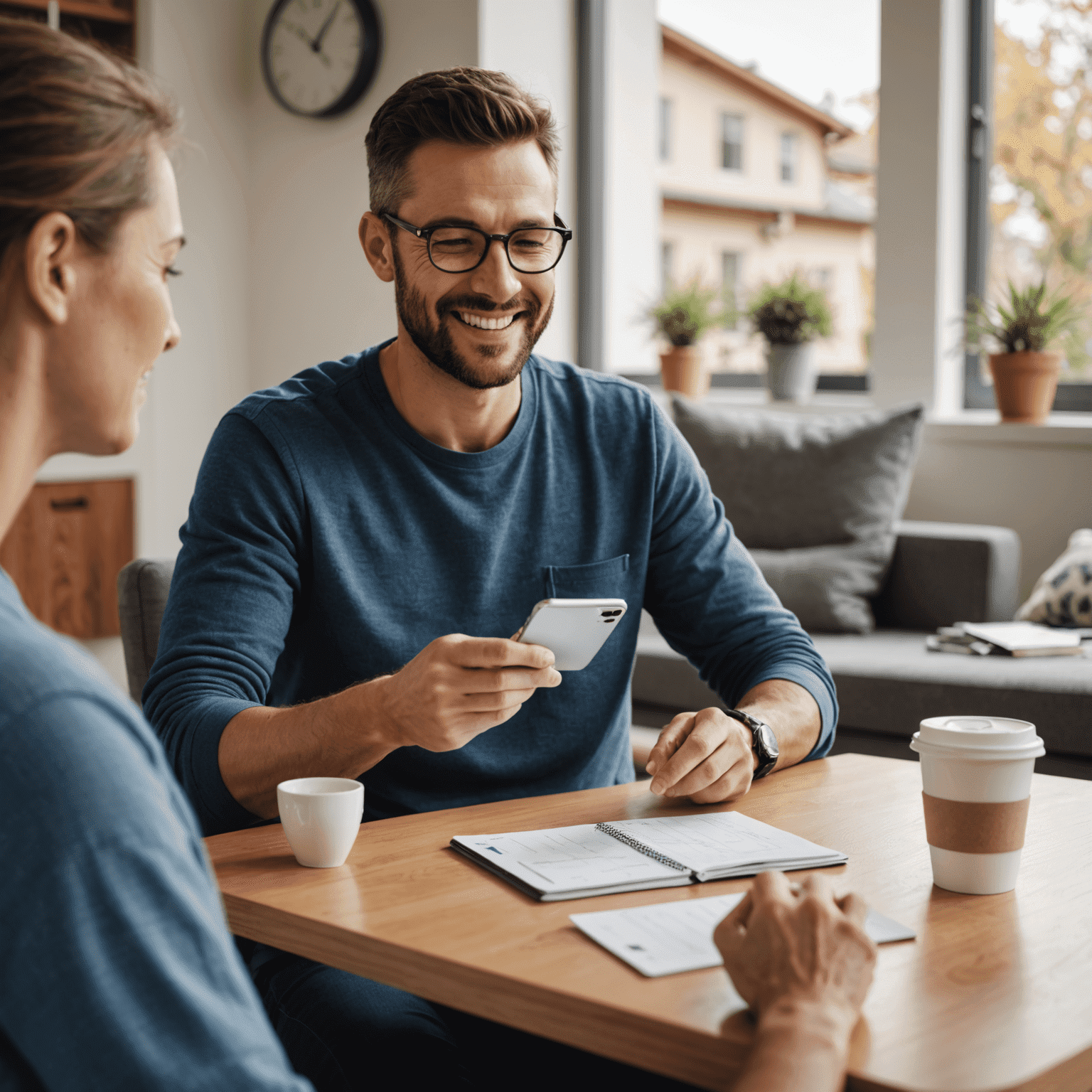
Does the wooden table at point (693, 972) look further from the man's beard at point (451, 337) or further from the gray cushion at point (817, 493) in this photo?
the gray cushion at point (817, 493)

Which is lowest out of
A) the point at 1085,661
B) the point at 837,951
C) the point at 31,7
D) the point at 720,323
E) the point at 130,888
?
the point at 1085,661

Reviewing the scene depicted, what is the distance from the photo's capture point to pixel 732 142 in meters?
4.81

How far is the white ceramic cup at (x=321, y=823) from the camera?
3.51 feet

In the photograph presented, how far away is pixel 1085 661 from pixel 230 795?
2108mm

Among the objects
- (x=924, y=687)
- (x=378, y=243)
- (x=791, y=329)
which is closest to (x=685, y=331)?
(x=791, y=329)

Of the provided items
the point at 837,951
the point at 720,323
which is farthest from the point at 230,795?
the point at 720,323

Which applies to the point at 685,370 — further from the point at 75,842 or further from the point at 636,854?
the point at 75,842

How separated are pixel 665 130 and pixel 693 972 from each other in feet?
14.3

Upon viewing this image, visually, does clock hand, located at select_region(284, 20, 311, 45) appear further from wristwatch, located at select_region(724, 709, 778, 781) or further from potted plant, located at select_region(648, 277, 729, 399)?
wristwatch, located at select_region(724, 709, 778, 781)

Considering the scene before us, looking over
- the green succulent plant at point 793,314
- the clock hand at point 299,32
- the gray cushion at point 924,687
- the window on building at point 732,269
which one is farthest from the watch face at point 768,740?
the clock hand at point 299,32

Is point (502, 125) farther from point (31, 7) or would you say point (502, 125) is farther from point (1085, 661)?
point (31, 7)

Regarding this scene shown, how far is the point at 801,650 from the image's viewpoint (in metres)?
1.65

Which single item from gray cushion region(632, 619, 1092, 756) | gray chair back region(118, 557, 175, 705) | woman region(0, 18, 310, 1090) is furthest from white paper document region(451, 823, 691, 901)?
gray cushion region(632, 619, 1092, 756)

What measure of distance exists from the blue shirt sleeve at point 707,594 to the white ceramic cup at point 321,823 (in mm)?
683
